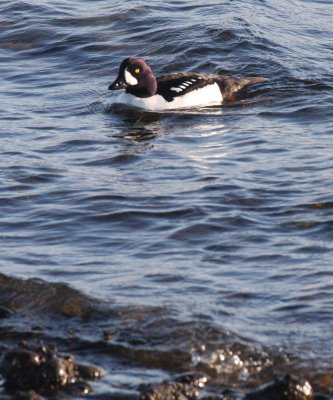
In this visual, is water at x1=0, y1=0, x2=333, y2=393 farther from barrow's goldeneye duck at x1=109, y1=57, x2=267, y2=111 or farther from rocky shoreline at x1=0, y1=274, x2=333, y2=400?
barrow's goldeneye duck at x1=109, y1=57, x2=267, y2=111

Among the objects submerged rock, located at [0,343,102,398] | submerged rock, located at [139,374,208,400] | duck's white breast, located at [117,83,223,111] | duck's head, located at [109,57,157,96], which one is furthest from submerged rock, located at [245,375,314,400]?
duck's head, located at [109,57,157,96]

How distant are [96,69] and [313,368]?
34.4ft

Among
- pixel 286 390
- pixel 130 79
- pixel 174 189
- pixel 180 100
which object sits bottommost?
pixel 180 100

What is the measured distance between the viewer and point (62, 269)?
9406 millimetres

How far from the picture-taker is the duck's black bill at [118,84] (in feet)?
52.9

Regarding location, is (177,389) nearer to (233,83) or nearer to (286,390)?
(286,390)

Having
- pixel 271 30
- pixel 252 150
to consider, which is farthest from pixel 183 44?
pixel 252 150

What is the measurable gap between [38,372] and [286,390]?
150 cm

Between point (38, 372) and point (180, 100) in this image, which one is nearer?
point (38, 372)

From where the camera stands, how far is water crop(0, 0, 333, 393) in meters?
8.34

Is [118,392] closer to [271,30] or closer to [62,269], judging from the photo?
[62,269]

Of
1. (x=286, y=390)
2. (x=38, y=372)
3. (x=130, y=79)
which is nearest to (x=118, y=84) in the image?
(x=130, y=79)

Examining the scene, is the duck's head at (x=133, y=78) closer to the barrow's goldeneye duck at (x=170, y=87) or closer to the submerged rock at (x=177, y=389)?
the barrow's goldeneye duck at (x=170, y=87)

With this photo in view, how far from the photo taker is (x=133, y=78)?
53.0ft
